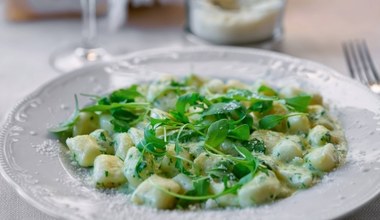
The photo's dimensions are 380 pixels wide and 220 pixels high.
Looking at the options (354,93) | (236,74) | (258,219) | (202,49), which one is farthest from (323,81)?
(258,219)

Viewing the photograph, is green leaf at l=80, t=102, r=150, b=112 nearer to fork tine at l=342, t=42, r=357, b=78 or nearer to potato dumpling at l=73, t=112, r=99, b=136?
potato dumpling at l=73, t=112, r=99, b=136

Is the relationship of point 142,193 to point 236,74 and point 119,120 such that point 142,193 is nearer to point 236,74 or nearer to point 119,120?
point 119,120

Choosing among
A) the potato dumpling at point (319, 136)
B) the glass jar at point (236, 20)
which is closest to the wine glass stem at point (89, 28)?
the glass jar at point (236, 20)

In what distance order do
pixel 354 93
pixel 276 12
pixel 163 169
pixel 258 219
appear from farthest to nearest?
1. pixel 276 12
2. pixel 354 93
3. pixel 163 169
4. pixel 258 219

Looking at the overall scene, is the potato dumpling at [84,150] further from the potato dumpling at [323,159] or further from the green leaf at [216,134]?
the potato dumpling at [323,159]

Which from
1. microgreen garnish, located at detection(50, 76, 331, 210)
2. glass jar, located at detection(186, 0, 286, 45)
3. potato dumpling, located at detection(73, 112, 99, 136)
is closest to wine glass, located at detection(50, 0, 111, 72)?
glass jar, located at detection(186, 0, 286, 45)

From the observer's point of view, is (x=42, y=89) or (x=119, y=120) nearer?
(x=119, y=120)

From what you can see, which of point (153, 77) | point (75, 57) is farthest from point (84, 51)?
point (153, 77)
